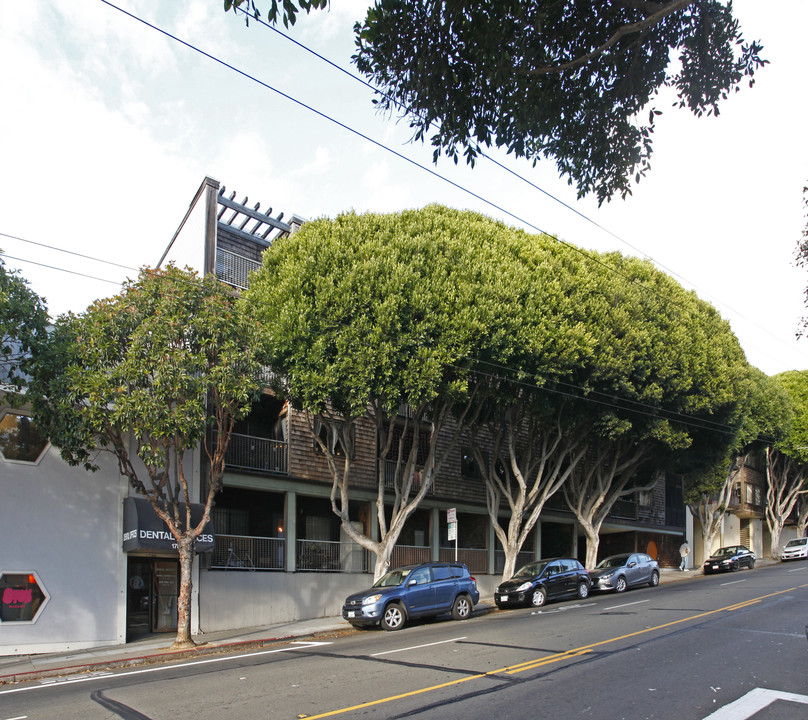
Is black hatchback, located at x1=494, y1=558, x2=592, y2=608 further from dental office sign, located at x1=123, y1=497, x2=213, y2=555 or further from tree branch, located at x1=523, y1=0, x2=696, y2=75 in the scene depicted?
tree branch, located at x1=523, y1=0, x2=696, y2=75

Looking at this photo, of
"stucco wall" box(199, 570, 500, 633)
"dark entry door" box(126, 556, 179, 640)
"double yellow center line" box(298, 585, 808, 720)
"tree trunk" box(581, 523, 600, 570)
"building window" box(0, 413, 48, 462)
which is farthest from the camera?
"tree trunk" box(581, 523, 600, 570)

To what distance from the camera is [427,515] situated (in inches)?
1172

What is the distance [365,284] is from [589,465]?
15156 millimetres

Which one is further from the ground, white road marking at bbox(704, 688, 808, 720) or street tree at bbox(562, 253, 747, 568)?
street tree at bbox(562, 253, 747, 568)

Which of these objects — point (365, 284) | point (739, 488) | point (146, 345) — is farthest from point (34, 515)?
point (739, 488)

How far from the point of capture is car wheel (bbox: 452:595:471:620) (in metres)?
20.7

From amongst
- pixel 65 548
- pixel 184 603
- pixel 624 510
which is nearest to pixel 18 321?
pixel 65 548

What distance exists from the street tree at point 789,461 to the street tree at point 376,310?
29.8m

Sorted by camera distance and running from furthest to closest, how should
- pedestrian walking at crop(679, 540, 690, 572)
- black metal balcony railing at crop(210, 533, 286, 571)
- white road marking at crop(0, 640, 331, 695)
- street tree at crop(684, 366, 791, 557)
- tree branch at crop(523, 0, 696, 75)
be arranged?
1. pedestrian walking at crop(679, 540, 690, 572)
2. street tree at crop(684, 366, 791, 557)
3. black metal balcony railing at crop(210, 533, 286, 571)
4. white road marking at crop(0, 640, 331, 695)
5. tree branch at crop(523, 0, 696, 75)

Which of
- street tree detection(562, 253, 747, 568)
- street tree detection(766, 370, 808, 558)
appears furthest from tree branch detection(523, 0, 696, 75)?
street tree detection(766, 370, 808, 558)

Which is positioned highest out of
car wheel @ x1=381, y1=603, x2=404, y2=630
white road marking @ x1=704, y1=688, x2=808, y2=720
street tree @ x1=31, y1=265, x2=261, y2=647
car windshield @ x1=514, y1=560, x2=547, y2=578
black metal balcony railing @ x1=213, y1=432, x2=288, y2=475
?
street tree @ x1=31, y1=265, x2=261, y2=647

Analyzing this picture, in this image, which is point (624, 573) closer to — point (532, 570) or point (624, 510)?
point (532, 570)

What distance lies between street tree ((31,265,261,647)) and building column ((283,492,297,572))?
5.81m

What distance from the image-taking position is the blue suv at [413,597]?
61.7 feet
